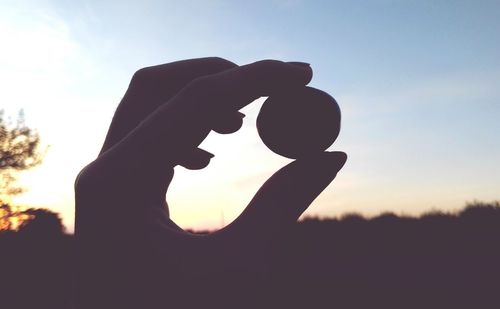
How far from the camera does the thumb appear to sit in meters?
2.01

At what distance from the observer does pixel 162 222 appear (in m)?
2.12

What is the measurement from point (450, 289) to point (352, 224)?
561cm

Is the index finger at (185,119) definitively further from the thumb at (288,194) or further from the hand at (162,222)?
the thumb at (288,194)

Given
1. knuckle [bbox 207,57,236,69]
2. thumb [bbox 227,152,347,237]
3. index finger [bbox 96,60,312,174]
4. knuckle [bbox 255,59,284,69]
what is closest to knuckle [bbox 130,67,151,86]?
knuckle [bbox 207,57,236,69]

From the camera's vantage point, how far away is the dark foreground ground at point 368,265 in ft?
42.4

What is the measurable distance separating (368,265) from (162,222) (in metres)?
15.4

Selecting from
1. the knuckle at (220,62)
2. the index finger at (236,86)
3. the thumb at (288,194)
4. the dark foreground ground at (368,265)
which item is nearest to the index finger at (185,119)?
the index finger at (236,86)

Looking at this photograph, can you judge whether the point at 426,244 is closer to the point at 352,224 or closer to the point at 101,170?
the point at 352,224

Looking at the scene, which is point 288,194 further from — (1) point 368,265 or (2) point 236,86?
(1) point 368,265

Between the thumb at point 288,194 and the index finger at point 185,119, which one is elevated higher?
the index finger at point 185,119

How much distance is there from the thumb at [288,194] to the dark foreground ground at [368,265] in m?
9.89

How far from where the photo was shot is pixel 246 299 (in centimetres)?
190

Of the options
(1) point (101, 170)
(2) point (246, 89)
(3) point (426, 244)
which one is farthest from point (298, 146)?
(3) point (426, 244)

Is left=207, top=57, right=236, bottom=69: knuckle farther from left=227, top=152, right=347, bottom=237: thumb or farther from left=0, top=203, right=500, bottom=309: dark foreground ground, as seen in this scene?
left=0, top=203, right=500, bottom=309: dark foreground ground
